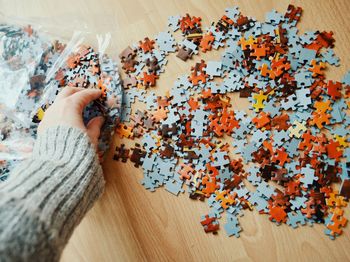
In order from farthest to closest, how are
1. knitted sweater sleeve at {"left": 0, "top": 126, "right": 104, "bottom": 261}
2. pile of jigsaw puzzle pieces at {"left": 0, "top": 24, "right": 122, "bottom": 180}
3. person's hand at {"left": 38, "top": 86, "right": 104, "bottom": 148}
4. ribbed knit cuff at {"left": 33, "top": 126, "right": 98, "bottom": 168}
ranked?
pile of jigsaw puzzle pieces at {"left": 0, "top": 24, "right": 122, "bottom": 180} → person's hand at {"left": 38, "top": 86, "right": 104, "bottom": 148} → ribbed knit cuff at {"left": 33, "top": 126, "right": 98, "bottom": 168} → knitted sweater sleeve at {"left": 0, "top": 126, "right": 104, "bottom": 261}

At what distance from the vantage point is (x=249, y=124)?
1010mm

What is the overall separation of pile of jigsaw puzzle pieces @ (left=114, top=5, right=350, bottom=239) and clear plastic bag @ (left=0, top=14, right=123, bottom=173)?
0.20ft

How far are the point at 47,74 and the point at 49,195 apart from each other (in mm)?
505

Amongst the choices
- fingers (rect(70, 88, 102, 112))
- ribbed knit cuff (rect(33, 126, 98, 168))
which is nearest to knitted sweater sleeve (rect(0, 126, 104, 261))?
ribbed knit cuff (rect(33, 126, 98, 168))

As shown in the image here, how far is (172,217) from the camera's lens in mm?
1018

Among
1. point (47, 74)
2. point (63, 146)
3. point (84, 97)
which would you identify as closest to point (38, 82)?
point (47, 74)

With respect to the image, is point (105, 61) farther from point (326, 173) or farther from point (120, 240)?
point (326, 173)

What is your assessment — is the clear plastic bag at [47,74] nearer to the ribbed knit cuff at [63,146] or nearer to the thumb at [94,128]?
the thumb at [94,128]

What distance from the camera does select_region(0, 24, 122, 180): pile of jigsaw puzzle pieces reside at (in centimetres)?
106

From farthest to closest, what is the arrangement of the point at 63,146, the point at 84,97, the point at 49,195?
1. the point at 84,97
2. the point at 63,146
3. the point at 49,195

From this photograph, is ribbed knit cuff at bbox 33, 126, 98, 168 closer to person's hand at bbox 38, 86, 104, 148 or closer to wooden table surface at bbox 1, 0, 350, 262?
person's hand at bbox 38, 86, 104, 148

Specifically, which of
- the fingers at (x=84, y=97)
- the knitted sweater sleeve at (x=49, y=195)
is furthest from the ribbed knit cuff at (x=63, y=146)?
the fingers at (x=84, y=97)

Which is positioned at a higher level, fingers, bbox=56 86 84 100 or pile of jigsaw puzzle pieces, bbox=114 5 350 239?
fingers, bbox=56 86 84 100

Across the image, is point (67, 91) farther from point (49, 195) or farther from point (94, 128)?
point (49, 195)
